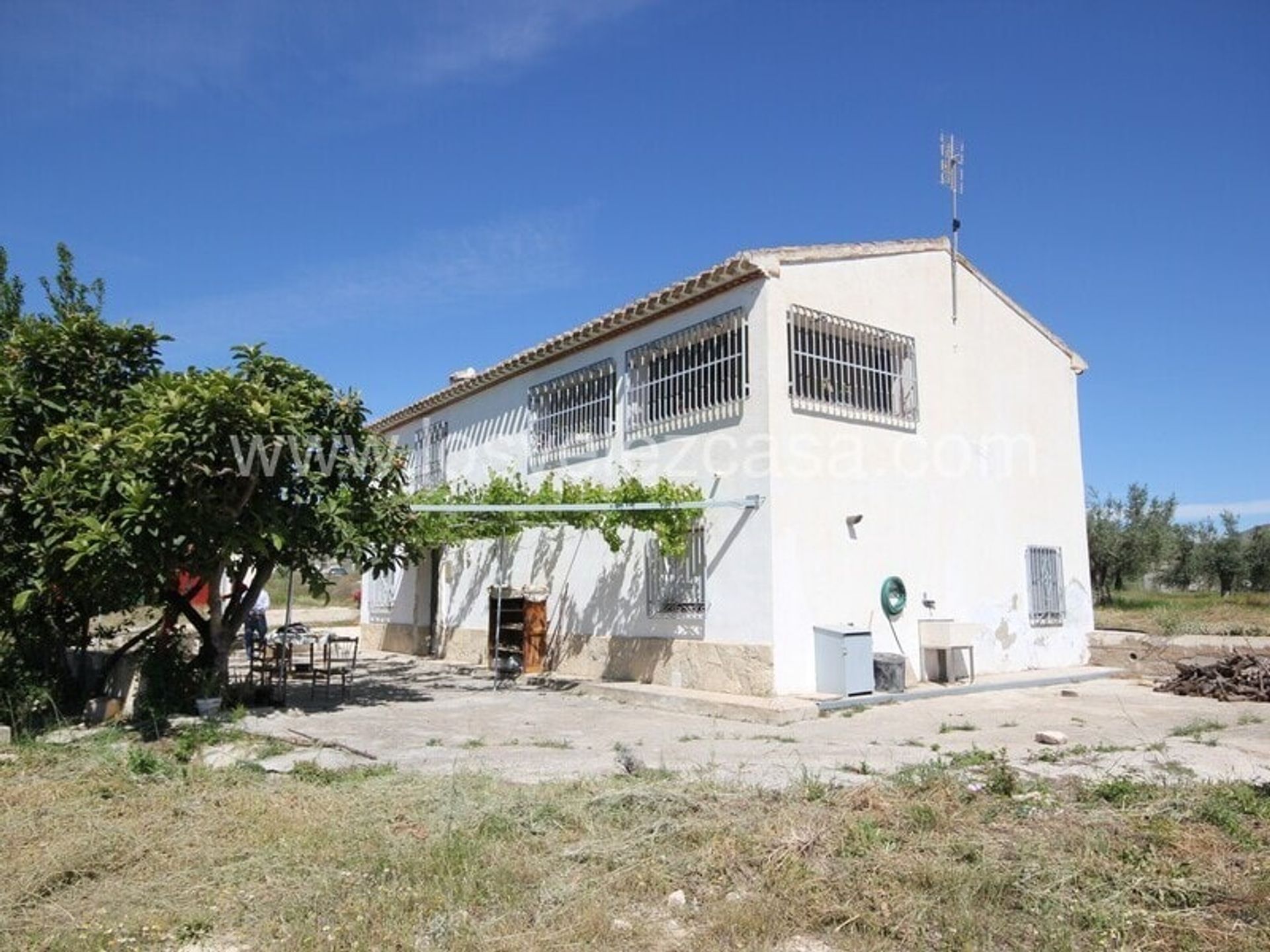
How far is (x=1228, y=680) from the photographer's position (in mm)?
11461

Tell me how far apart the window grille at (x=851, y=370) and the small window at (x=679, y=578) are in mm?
2254

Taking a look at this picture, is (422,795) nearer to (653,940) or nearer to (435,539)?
(653,940)

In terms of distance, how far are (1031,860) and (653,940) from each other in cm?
191

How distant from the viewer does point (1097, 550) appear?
1163 inches

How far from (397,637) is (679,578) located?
9717 millimetres

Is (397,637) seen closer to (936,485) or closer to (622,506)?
(622,506)

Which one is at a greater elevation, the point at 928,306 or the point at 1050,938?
the point at 928,306

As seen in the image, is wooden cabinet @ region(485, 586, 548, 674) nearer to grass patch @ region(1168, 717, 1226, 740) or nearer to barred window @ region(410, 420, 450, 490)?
barred window @ region(410, 420, 450, 490)

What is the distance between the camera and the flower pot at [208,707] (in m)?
9.52

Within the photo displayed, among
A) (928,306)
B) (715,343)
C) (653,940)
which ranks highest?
(928,306)

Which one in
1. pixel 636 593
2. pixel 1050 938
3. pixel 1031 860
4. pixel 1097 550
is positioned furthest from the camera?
pixel 1097 550

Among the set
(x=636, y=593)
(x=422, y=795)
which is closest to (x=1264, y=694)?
(x=636, y=593)

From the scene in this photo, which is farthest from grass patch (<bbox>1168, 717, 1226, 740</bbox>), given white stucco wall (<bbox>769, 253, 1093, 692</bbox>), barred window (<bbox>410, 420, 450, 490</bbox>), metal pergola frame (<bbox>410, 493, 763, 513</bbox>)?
barred window (<bbox>410, 420, 450, 490</bbox>)

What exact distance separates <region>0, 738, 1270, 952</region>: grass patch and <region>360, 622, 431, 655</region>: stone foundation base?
12653 millimetres
